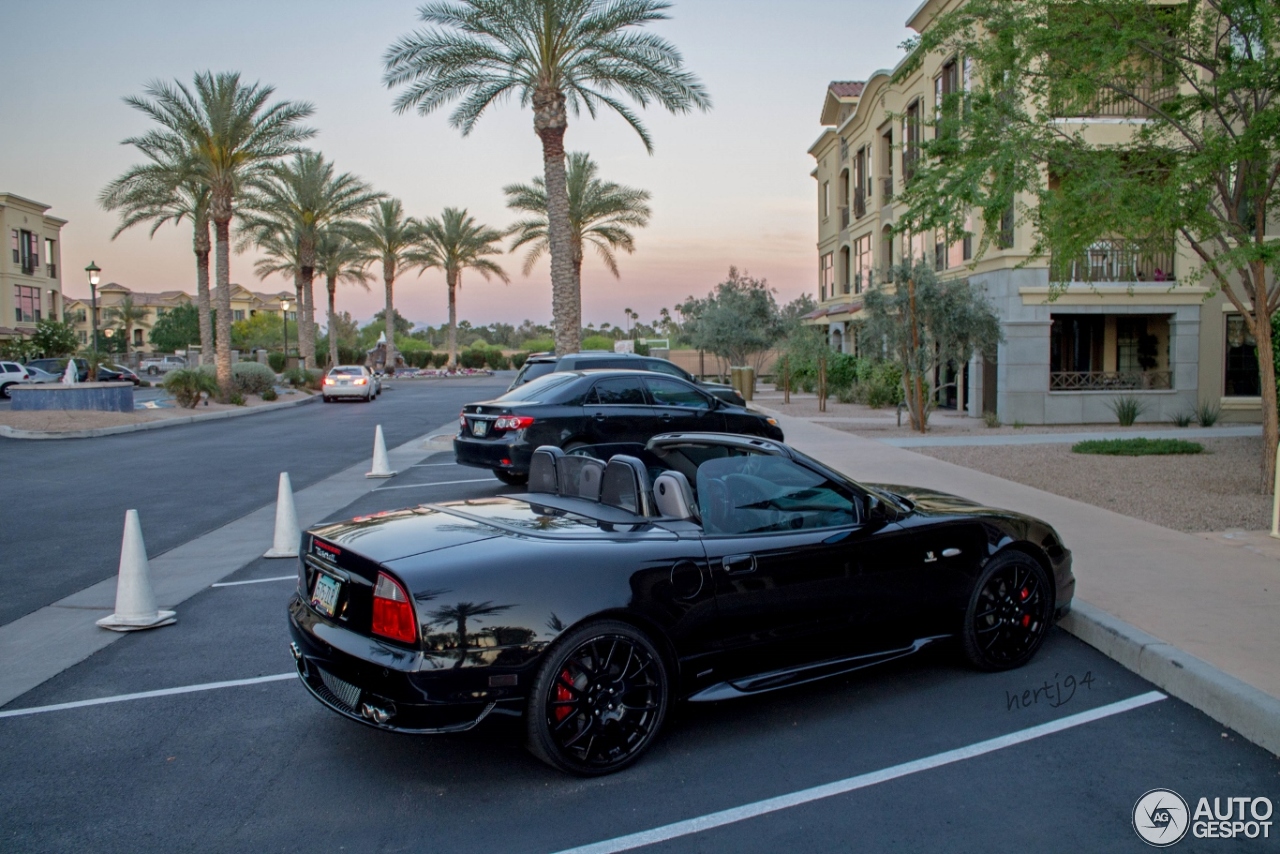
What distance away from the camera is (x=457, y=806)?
3826 mm

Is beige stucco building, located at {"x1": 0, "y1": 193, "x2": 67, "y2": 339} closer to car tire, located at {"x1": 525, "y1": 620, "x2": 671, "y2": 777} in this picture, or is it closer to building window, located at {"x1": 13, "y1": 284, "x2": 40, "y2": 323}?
building window, located at {"x1": 13, "y1": 284, "x2": 40, "y2": 323}

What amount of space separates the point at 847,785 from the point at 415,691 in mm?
1850

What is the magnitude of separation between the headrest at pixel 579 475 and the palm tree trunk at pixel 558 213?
17.3 m

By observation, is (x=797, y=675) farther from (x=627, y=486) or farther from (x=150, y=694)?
(x=150, y=694)

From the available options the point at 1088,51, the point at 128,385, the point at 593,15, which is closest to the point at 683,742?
the point at 1088,51

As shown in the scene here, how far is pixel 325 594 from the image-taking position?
431 cm

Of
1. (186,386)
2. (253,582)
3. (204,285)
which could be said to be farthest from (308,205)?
(253,582)

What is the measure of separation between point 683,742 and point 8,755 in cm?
312

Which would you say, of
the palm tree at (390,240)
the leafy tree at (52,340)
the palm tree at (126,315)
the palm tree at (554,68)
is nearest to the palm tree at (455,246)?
the palm tree at (390,240)

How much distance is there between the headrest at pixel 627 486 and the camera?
4746mm

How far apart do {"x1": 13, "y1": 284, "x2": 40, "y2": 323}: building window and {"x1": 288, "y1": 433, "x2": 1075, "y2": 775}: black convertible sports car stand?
68946 millimetres

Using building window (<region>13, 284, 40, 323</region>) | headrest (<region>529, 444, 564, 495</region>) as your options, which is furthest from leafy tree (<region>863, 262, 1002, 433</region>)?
building window (<region>13, 284, 40, 323</region>)

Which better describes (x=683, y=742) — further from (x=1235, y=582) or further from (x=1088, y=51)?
(x=1088, y=51)

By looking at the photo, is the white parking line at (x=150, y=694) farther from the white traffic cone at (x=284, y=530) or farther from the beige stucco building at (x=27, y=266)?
the beige stucco building at (x=27, y=266)
